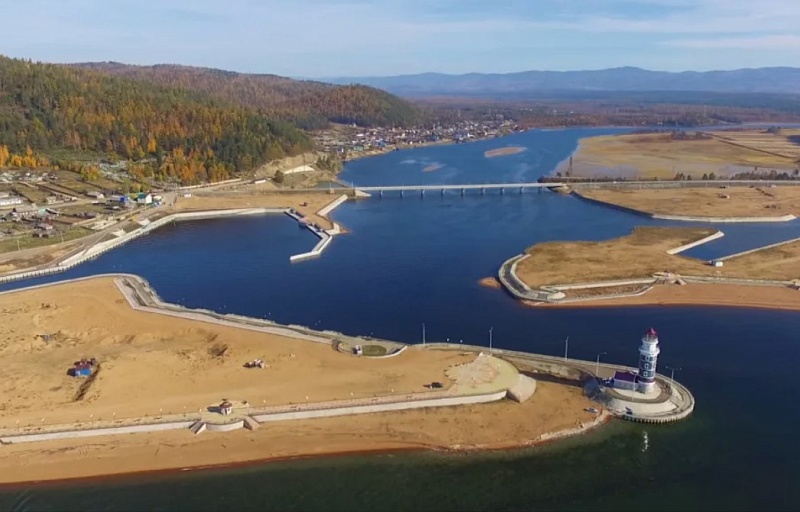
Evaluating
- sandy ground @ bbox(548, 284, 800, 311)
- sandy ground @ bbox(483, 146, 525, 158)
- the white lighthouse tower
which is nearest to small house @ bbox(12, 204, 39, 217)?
sandy ground @ bbox(548, 284, 800, 311)

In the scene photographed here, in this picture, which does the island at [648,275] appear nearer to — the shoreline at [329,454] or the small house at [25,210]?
the shoreline at [329,454]

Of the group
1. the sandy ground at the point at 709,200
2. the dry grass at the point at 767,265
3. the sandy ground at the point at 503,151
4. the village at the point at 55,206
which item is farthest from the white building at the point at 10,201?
the sandy ground at the point at 503,151

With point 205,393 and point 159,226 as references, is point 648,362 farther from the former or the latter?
point 159,226

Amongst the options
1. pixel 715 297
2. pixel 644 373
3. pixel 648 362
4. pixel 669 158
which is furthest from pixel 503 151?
pixel 648 362

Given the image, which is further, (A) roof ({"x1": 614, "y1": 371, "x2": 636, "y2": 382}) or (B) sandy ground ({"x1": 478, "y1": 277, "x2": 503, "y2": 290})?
(B) sandy ground ({"x1": 478, "y1": 277, "x2": 503, "y2": 290})

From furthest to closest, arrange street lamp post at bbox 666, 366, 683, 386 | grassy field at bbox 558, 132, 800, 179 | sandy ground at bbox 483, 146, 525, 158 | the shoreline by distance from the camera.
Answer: sandy ground at bbox 483, 146, 525, 158 → grassy field at bbox 558, 132, 800, 179 → street lamp post at bbox 666, 366, 683, 386 → the shoreline

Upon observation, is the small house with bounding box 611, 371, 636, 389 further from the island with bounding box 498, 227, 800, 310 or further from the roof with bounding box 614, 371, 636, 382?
the island with bounding box 498, 227, 800, 310
